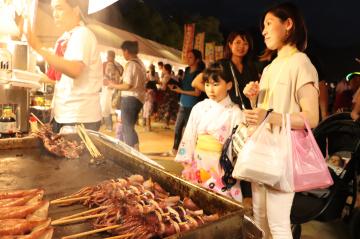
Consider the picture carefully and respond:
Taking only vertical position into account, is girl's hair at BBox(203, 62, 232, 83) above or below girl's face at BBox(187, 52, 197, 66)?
below

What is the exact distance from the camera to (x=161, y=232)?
179 centimetres

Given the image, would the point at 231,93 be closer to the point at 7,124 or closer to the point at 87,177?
the point at 87,177

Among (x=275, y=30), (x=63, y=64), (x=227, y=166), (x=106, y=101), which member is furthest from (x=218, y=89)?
(x=106, y=101)

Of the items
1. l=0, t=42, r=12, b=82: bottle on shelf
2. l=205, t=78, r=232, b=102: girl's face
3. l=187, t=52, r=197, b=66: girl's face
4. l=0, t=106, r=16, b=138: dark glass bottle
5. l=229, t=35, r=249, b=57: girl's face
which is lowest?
l=0, t=106, r=16, b=138: dark glass bottle

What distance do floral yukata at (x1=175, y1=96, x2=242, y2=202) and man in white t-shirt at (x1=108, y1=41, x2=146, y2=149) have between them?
3.39 m

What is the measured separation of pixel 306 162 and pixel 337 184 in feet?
4.32

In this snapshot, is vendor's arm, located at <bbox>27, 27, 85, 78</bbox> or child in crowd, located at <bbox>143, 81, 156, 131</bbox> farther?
child in crowd, located at <bbox>143, 81, 156, 131</bbox>

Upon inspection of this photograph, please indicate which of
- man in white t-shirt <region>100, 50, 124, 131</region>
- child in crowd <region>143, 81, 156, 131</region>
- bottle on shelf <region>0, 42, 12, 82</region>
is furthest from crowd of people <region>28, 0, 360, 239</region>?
child in crowd <region>143, 81, 156, 131</region>

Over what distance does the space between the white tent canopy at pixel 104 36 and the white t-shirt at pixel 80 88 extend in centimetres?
61

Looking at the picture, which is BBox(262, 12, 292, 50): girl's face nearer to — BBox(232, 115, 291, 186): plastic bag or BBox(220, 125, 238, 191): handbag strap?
BBox(232, 115, 291, 186): plastic bag

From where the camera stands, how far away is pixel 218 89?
399 cm

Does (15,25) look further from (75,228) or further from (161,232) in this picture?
(161,232)

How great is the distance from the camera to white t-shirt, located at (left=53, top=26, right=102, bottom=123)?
12.8 feet

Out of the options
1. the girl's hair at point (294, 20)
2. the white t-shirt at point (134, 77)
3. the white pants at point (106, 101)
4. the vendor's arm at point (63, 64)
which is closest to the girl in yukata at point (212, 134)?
the girl's hair at point (294, 20)
